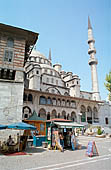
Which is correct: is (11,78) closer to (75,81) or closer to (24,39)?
(24,39)

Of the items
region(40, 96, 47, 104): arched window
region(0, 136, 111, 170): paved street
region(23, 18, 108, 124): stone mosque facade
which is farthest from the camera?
region(40, 96, 47, 104): arched window

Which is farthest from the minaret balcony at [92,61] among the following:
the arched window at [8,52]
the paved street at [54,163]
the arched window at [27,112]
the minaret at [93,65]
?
the paved street at [54,163]

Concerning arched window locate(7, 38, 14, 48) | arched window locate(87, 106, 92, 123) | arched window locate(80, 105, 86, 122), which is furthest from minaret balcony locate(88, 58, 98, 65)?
arched window locate(7, 38, 14, 48)

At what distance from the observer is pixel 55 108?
29.5 metres

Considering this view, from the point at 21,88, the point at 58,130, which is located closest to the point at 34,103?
the point at 21,88

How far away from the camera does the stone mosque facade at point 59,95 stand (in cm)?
2745

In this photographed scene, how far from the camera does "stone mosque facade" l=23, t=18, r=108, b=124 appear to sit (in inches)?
1081

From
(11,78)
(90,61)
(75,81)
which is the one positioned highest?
(90,61)

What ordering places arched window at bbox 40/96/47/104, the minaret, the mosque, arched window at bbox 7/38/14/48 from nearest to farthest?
the mosque, arched window at bbox 7/38/14/48, arched window at bbox 40/96/47/104, the minaret

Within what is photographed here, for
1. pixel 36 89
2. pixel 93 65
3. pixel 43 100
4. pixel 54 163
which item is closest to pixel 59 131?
pixel 54 163

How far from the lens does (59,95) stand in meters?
29.5

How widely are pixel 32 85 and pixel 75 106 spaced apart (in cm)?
1161

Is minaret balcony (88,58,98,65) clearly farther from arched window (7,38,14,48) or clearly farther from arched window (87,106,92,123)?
arched window (7,38,14,48)

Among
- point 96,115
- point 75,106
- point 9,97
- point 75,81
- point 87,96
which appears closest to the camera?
point 9,97
